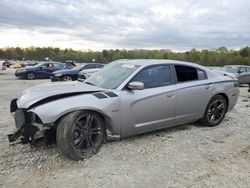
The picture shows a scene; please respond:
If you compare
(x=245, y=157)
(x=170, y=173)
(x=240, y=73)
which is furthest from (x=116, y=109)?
(x=240, y=73)

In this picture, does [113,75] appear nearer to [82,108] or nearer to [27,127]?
[82,108]

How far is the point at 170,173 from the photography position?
3.83 meters

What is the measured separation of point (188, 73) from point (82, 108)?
2.63m

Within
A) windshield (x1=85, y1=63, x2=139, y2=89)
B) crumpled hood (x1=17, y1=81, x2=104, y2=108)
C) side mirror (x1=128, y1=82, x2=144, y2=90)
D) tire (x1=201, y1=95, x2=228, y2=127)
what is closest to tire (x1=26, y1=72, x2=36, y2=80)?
windshield (x1=85, y1=63, x2=139, y2=89)

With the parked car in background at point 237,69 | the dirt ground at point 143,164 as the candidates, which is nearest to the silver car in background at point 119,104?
the dirt ground at point 143,164

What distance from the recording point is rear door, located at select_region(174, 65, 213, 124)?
5.43 metres

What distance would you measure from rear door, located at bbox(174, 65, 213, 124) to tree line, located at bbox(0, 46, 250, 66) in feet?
94.5

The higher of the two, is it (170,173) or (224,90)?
(224,90)

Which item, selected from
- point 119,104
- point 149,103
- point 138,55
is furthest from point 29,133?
point 138,55

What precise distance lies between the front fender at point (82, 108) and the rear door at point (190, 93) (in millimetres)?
1447

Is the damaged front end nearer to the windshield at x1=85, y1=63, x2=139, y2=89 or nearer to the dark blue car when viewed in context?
the windshield at x1=85, y1=63, x2=139, y2=89

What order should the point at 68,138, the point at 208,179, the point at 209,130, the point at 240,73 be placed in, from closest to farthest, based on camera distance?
the point at 208,179
the point at 68,138
the point at 209,130
the point at 240,73

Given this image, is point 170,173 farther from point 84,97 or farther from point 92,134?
point 84,97

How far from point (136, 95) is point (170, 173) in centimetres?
145
